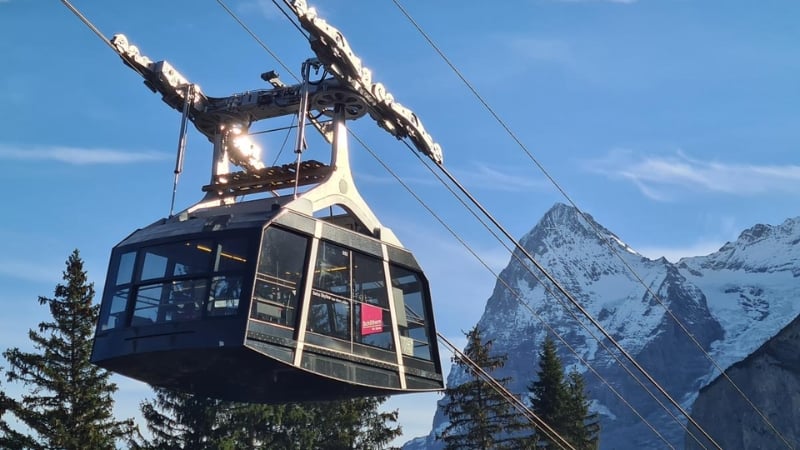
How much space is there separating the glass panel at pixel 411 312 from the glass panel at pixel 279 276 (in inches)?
92.2

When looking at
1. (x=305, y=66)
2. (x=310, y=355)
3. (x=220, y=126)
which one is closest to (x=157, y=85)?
(x=220, y=126)

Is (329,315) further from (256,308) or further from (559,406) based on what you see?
(559,406)

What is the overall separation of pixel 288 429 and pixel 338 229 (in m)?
25.9

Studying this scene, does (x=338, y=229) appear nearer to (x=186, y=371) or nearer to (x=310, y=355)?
(x=310, y=355)

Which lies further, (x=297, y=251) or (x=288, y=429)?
(x=288, y=429)

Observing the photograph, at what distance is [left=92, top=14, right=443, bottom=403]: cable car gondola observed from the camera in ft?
43.1

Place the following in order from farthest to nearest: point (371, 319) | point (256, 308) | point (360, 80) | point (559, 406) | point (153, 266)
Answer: point (559, 406)
point (360, 80)
point (371, 319)
point (153, 266)
point (256, 308)

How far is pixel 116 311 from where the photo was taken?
13.8 m

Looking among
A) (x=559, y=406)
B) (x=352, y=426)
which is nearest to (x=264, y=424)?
(x=352, y=426)

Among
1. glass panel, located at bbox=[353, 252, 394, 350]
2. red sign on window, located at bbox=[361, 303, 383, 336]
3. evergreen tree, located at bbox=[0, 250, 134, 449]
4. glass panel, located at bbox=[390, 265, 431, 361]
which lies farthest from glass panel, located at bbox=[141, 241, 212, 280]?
evergreen tree, located at bbox=[0, 250, 134, 449]

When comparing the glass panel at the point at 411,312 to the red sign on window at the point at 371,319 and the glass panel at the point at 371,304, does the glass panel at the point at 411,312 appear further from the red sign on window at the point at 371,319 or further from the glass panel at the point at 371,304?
the red sign on window at the point at 371,319

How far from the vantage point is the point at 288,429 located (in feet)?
127

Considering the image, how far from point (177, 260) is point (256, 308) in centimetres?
160

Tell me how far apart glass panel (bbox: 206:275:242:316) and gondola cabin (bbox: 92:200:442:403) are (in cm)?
2
